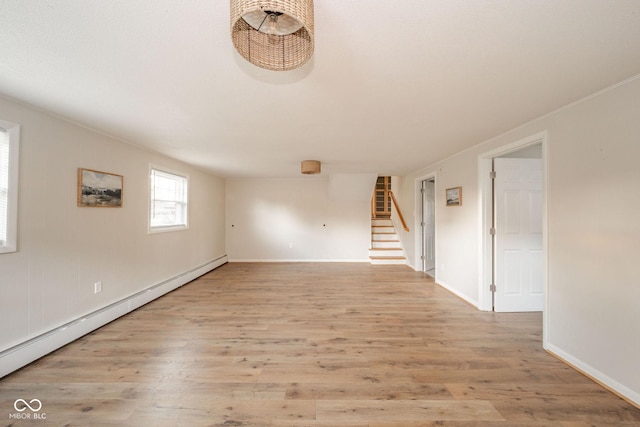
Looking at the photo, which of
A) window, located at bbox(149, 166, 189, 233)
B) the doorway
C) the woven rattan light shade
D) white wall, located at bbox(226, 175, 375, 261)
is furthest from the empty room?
white wall, located at bbox(226, 175, 375, 261)

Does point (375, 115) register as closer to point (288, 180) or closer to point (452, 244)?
point (452, 244)

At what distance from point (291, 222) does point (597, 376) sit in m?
5.68

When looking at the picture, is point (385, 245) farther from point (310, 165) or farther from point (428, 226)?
point (310, 165)

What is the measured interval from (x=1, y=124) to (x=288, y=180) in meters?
4.91

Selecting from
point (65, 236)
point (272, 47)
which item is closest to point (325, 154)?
point (272, 47)

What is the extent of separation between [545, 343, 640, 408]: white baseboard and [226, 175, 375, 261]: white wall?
4.48 metres

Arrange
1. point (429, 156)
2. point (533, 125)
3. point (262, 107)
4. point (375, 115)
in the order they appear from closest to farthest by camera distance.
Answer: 1. point (262, 107)
2. point (375, 115)
3. point (533, 125)
4. point (429, 156)

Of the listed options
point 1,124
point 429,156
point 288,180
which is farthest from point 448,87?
point 288,180

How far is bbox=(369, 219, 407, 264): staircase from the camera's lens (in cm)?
618

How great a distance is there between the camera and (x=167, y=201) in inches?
167

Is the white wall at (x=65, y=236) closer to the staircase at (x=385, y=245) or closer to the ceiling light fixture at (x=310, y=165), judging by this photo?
the ceiling light fixture at (x=310, y=165)

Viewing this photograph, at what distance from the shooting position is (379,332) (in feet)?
8.70

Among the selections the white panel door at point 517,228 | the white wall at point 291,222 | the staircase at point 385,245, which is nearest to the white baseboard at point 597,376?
the white panel door at point 517,228

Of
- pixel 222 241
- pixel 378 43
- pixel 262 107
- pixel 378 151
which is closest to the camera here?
pixel 378 43
